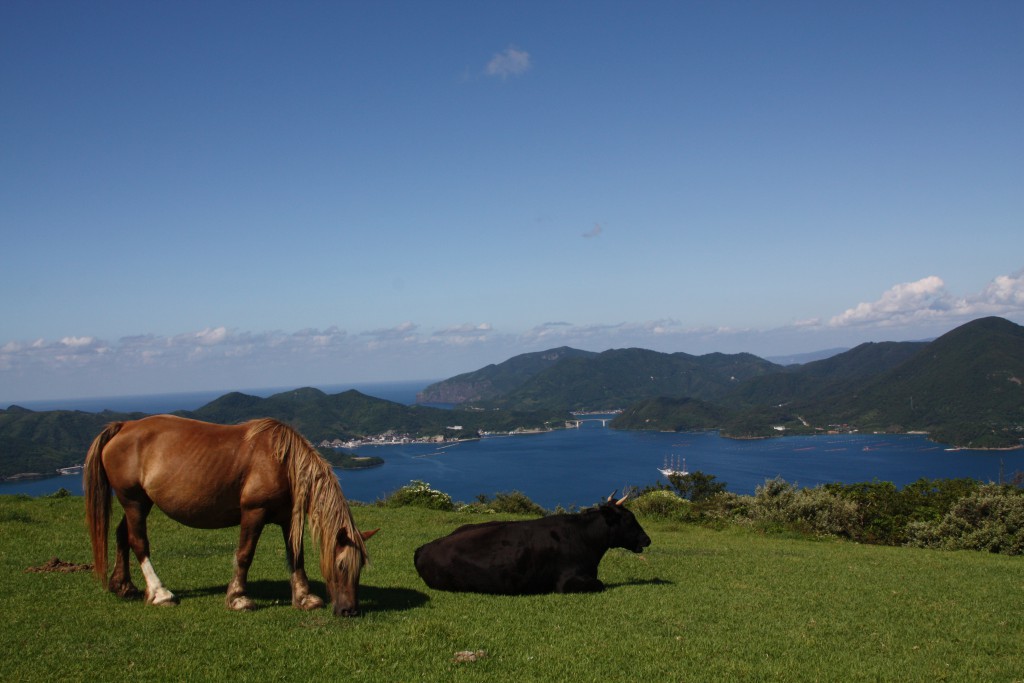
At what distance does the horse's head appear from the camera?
720 cm

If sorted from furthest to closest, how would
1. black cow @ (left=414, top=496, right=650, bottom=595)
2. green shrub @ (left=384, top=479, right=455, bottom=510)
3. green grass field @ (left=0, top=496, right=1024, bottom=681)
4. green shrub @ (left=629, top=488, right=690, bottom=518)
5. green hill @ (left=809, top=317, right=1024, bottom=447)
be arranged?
green hill @ (left=809, top=317, right=1024, bottom=447)
green shrub @ (left=629, top=488, right=690, bottom=518)
green shrub @ (left=384, top=479, right=455, bottom=510)
black cow @ (left=414, top=496, right=650, bottom=595)
green grass field @ (left=0, top=496, right=1024, bottom=681)

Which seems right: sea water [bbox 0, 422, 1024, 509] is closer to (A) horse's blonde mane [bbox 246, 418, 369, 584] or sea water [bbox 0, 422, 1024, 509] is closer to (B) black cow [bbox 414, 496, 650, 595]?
(B) black cow [bbox 414, 496, 650, 595]

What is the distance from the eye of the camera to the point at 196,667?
571 centimetres

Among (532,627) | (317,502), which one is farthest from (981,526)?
(317,502)

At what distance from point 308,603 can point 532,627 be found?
2.48 metres

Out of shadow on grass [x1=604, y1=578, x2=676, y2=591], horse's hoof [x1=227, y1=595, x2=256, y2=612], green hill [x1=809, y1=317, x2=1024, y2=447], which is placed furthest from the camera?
green hill [x1=809, y1=317, x2=1024, y2=447]

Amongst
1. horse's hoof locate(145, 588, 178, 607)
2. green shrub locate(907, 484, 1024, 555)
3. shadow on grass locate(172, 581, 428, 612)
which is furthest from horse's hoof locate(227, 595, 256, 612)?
green shrub locate(907, 484, 1024, 555)

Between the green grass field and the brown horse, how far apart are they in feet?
1.68

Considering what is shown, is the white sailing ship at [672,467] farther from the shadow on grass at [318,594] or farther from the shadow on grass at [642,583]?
the shadow on grass at [318,594]

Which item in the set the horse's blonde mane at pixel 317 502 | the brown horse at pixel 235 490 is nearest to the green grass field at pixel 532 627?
the brown horse at pixel 235 490

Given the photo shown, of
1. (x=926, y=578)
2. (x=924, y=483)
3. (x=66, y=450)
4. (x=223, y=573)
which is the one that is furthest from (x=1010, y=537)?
(x=66, y=450)

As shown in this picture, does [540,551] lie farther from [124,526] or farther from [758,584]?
[124,526]

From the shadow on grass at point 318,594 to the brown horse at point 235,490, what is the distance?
0.54 meters

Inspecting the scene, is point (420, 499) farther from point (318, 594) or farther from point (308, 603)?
point (308, 603)
